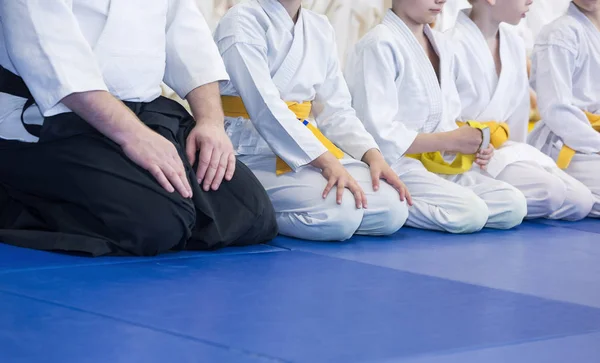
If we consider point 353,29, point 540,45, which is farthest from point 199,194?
point 540,45

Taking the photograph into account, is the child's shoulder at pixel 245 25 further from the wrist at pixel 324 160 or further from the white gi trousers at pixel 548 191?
the white gi trousers at pixel 548 191

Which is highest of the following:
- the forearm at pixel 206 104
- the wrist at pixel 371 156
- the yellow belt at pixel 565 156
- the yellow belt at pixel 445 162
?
the forearm at pixel 206 104

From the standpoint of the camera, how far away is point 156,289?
79.4 inches

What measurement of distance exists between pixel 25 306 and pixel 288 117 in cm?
152

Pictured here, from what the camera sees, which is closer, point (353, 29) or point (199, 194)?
point (199, 194)

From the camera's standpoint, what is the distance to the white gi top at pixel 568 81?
4367mm

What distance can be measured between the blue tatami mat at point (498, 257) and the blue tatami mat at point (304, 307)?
0.48 feet

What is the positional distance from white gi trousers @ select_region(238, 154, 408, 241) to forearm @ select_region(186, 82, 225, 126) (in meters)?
0.46

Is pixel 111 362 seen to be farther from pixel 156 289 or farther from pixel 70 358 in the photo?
pixel 156 289

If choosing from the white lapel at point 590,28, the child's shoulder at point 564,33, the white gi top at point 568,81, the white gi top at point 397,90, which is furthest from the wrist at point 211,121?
the white lapel at point 590,28

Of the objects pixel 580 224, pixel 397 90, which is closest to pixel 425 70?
pixel 397 90

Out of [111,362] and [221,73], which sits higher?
[221,73]

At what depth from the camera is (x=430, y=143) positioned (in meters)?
3.69

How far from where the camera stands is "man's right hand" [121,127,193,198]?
2.43 metres
